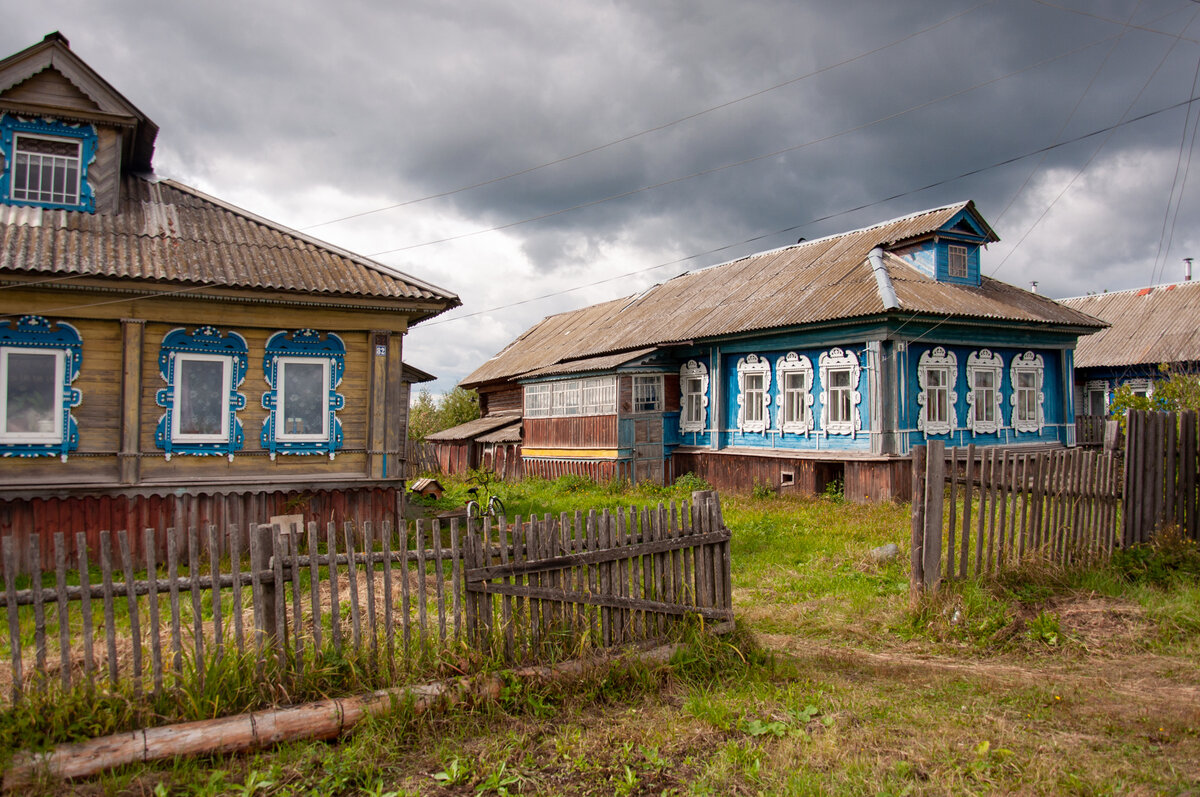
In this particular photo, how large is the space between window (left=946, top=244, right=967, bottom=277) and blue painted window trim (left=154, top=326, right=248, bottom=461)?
54.5 ft

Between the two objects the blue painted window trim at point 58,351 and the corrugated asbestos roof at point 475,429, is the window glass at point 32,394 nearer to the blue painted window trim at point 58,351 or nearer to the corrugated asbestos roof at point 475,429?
the blue painted window trim at point 58,351

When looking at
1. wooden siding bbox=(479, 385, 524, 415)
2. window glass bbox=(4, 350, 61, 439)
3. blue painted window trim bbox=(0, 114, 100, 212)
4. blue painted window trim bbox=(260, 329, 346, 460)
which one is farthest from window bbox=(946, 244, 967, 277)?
window glass bbox=(4, 350, 61, 439)

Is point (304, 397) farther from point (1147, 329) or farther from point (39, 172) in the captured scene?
point (1147, 329)

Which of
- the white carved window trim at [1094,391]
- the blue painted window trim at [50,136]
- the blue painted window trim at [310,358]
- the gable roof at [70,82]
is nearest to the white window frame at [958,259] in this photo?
the white carved window trim at [1094,391]

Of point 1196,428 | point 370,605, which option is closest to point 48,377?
point 370,605

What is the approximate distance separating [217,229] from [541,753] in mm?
10564

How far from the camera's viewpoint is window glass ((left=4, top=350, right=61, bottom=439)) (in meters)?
9.98

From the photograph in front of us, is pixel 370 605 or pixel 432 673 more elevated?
pixel 370 605

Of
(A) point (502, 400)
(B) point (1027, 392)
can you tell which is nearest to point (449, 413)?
(A) point (502, 400)

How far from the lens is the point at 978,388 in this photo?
18016 millimetres

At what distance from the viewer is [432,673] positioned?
4.97m

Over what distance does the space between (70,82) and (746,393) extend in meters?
15.1

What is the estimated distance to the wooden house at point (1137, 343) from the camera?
26406 mm

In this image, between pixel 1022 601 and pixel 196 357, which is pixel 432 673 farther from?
pixel 196 357
